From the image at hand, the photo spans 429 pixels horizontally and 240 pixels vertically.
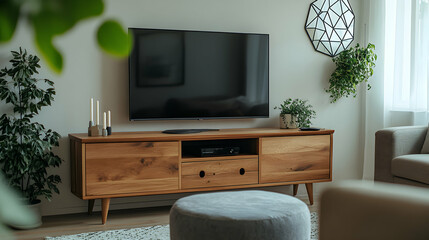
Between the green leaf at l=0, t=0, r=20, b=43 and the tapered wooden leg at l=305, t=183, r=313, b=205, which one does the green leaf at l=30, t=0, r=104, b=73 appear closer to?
the green leaf at l=0, t=0, r=20, b=43

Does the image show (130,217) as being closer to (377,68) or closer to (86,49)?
(86,49)

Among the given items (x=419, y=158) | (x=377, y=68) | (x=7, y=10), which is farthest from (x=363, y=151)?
(x=7, y=10)

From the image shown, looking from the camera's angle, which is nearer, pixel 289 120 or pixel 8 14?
pixel 8 14

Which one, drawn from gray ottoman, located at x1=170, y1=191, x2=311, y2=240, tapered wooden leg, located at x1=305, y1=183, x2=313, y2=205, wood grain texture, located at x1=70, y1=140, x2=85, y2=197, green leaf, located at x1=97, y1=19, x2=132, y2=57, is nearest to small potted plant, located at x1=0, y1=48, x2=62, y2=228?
wood grain texture, located at x1=70, y1=140, x2=85, y2=197

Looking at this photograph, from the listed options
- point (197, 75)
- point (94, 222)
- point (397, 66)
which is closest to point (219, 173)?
point (197, 75)

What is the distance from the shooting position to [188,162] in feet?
11.5

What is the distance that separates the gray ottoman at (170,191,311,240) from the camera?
211 centimetres

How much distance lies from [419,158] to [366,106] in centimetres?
136

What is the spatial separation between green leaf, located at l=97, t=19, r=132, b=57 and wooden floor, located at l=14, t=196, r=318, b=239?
3183mm

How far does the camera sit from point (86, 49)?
360 cm

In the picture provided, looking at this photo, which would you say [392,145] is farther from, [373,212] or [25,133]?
[373,212]

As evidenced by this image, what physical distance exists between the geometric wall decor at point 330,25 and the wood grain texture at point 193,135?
889 mm

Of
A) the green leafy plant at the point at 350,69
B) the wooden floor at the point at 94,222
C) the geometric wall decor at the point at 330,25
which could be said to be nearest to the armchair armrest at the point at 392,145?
the wooden floor at the point at 94,222

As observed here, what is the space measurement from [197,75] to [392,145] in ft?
5.10
